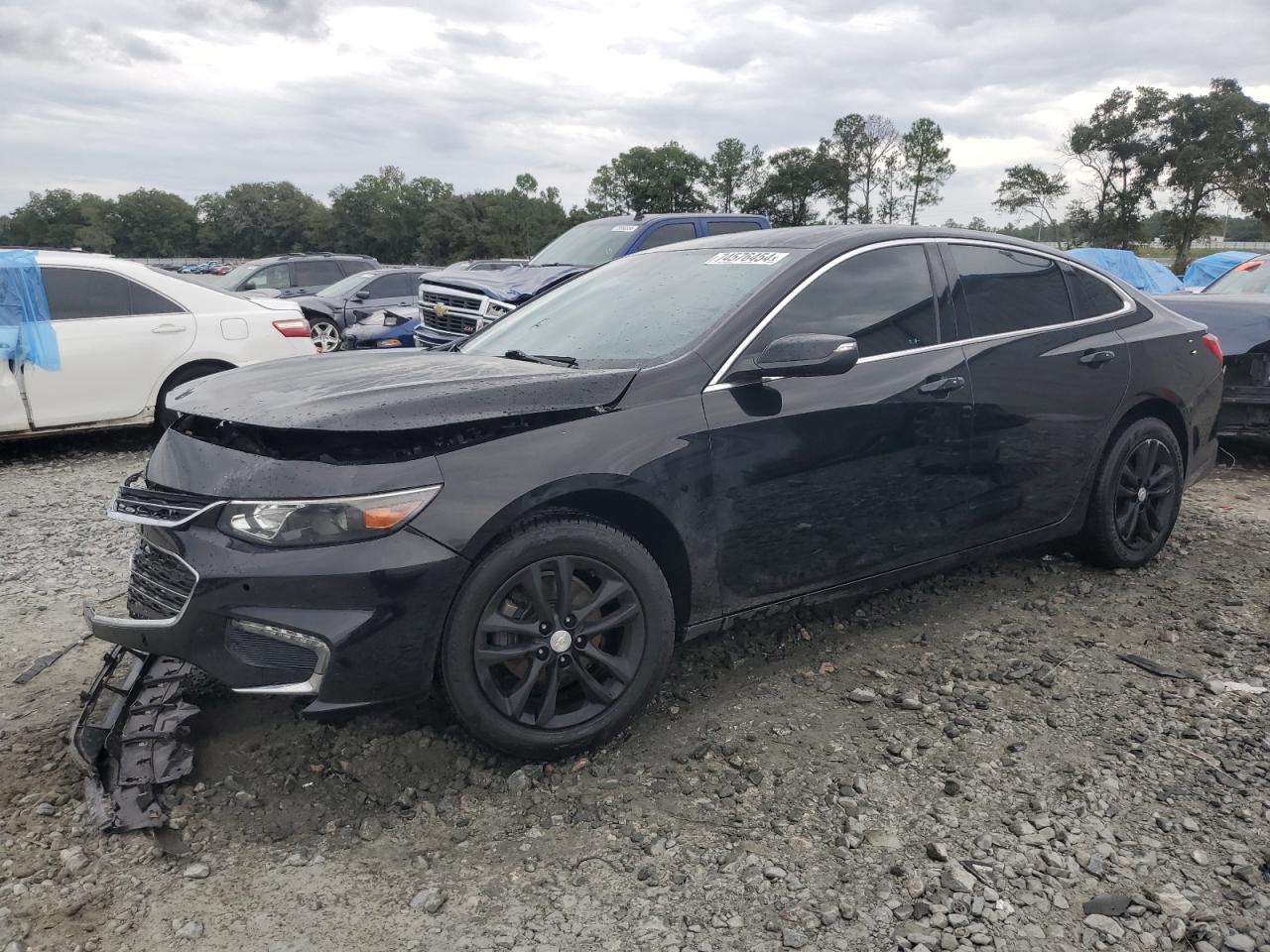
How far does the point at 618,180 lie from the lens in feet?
310

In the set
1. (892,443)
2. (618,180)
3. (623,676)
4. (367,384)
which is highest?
(618,180)

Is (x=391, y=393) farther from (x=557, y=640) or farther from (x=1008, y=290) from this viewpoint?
(x=1008, y=290)

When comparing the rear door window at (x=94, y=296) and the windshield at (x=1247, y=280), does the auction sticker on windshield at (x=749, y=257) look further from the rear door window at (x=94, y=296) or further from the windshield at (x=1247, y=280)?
the windshield at (x=1247, y=280)

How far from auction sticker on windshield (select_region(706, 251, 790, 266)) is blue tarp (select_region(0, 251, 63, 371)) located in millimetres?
5672

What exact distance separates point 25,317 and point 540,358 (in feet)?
18.2

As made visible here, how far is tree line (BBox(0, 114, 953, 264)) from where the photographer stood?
74.2 metres

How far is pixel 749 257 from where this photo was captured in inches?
146

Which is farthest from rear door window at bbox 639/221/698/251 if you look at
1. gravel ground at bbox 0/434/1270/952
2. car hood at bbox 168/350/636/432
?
car hood at bbox 168/350/636/432

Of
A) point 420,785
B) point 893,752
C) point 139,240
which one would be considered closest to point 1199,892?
point 893,752

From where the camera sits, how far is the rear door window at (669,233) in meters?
10.7

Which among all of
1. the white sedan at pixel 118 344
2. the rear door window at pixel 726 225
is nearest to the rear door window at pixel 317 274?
the rear door window at pixel 726 225

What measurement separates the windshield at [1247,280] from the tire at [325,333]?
1145 cm

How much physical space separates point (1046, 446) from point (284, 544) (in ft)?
10.2

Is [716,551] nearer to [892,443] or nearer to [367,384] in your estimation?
[892,443]
